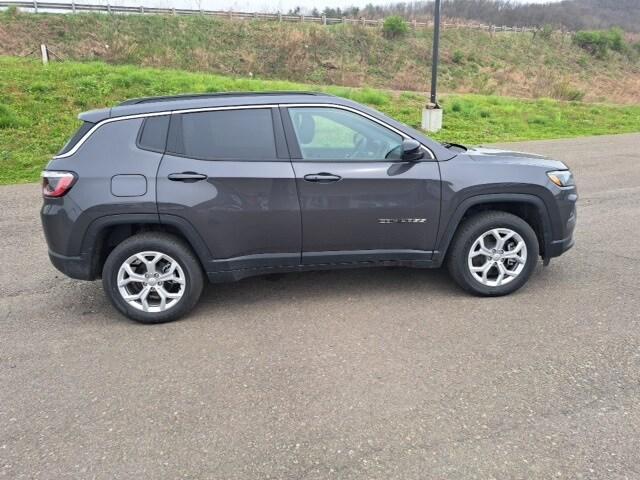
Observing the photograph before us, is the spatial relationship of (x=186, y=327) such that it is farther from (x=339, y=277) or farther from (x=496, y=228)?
(x=496, y=228)

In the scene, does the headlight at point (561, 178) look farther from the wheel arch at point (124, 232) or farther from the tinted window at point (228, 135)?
the wheel arch at point (124, 232)

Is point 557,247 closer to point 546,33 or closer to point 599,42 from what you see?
point 546,33

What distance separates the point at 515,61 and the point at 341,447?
5082 centimetres

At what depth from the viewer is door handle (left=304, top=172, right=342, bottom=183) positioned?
4.03 meters

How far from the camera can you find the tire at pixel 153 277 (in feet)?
13.0

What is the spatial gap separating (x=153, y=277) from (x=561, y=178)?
11.3ft

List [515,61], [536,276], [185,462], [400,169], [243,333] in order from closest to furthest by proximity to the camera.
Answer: [185,462] → [243,333] → [400,169] → [536,276] → [515,61]

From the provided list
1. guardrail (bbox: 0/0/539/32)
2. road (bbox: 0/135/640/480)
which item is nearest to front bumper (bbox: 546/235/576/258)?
road (bbox: 0/135/640/480)

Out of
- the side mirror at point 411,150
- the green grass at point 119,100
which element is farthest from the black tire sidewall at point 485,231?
the green grass at point 119,100

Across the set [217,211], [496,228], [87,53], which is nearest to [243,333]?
[217,211]

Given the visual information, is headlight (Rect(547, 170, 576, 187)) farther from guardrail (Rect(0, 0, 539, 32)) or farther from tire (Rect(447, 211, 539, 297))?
Result: guardrail (Rect(0, 0, 539, 32))

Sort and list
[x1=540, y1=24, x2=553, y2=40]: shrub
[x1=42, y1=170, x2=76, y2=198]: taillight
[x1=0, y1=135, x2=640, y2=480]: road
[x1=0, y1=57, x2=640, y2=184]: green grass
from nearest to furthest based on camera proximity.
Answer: [x1=0, y1=135, x2=640, y2=480]: road
[x1=42, y1=170, x2=76, y2=198]: taillight
[x1=0, y1=57, x2=640, y2=184]: green grass
[x1=540, y1=24, x2=553, y2=40]: shrub

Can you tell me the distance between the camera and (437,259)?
435 centimetres

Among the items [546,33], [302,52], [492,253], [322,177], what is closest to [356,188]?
[322,177]
